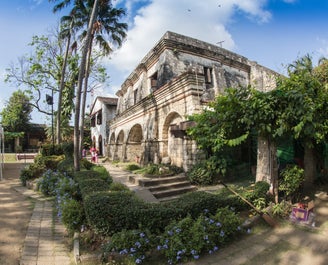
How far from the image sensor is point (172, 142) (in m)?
9.93

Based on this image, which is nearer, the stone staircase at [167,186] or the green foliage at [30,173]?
the stone staircase at [167,186]

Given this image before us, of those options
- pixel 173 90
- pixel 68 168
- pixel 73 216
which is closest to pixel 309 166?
pixel 173 90

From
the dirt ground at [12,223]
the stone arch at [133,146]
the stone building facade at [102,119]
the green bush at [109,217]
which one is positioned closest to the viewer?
the dirt ground at [12,223]

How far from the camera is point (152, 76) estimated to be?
49.3ft

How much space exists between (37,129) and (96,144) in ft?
38.0

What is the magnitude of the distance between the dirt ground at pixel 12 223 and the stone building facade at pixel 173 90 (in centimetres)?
551

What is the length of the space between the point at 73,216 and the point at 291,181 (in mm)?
5433

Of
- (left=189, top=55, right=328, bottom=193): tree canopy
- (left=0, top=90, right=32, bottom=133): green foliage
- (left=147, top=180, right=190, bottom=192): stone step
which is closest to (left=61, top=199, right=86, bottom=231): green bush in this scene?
(left=147, top=180, right=190, bottom=192): stone step

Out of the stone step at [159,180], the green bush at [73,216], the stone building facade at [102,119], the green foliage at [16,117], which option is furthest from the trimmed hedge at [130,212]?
the green foliage at [16,117]

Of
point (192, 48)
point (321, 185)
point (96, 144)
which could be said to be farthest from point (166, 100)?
point (96, 144)

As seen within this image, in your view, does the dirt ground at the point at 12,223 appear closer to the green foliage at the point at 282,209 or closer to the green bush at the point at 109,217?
the green bush at the point at 109,217

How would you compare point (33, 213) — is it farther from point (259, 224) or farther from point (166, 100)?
point (166, 100)

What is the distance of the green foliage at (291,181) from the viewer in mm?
5668

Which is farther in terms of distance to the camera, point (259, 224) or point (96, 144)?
point (96, 144)
